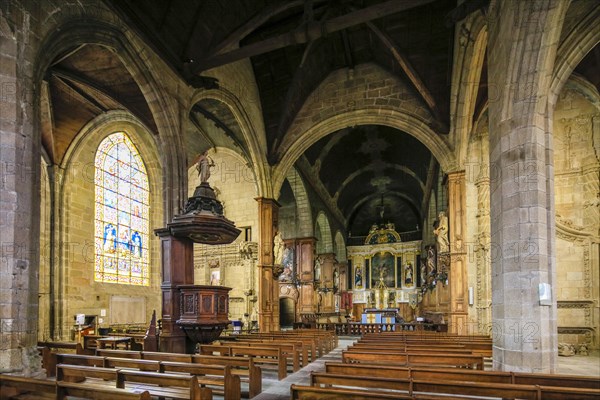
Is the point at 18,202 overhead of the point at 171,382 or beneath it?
overhead

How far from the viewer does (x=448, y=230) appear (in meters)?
14.3

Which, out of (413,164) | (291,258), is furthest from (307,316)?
(413,164)

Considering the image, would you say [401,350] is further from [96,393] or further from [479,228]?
[479,228]

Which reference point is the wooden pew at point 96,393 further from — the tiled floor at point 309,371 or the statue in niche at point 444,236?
the statue in niche at point 444,236

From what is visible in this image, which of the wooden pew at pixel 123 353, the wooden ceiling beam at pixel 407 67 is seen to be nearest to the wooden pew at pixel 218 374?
the wooden pew at pixel 123 353

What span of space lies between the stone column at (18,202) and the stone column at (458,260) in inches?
405

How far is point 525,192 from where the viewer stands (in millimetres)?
6320

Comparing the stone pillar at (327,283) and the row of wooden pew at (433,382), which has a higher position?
the row of wooden pew at (433,382)

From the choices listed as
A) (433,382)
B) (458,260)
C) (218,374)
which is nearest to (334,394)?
(433,382)

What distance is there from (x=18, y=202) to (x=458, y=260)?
35.7ft

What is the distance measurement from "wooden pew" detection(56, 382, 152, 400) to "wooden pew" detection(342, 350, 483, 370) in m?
3.45

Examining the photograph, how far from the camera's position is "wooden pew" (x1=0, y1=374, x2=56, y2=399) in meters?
4.11

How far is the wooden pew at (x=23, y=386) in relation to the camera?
162 inches

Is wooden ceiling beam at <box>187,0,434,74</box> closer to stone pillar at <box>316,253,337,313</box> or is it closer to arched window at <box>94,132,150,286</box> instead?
arched window at <box>94,132,150,286</box>
